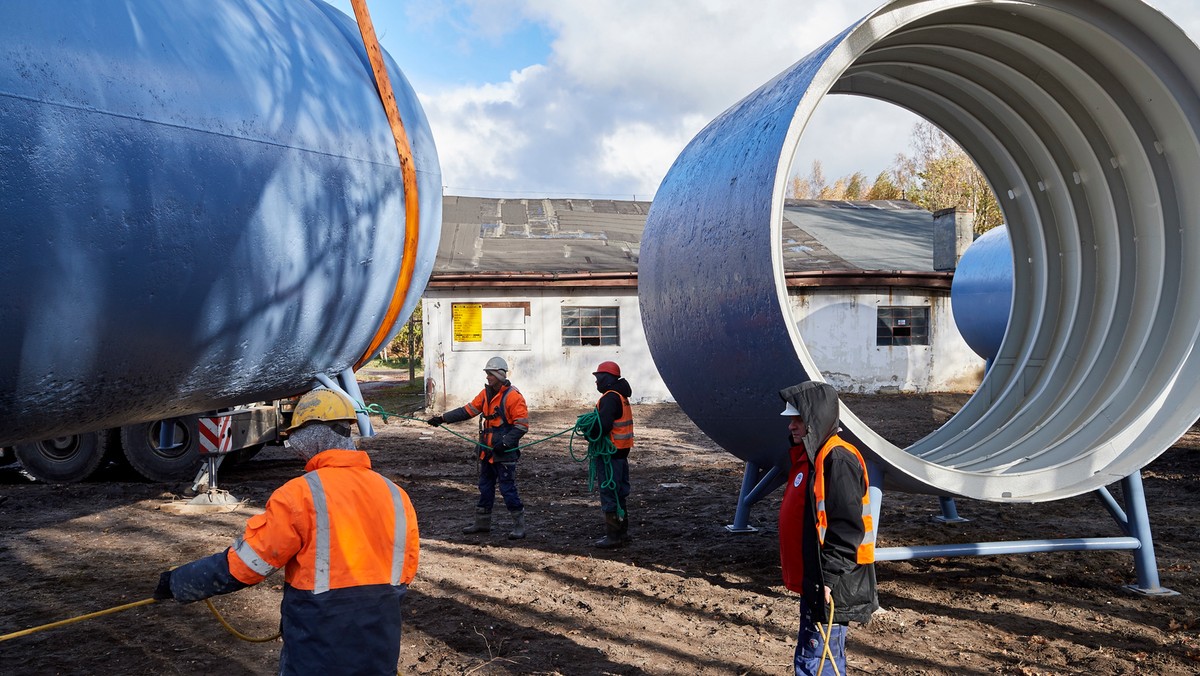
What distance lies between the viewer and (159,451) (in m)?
10.6

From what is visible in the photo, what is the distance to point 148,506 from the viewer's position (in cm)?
952

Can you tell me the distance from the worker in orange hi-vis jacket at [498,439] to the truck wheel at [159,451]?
4.30 metres

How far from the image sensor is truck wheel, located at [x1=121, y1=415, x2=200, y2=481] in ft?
34.4

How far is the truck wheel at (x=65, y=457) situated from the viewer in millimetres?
10750

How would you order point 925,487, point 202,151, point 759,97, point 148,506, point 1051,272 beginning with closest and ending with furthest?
point 202,151 → point 925,487 → point 759,97 → point 1051,272 → point 148,506

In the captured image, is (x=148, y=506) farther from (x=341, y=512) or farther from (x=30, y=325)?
(x=341, y=512)

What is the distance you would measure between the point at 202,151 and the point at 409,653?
2.89m

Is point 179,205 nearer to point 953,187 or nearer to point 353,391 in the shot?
point 353,391

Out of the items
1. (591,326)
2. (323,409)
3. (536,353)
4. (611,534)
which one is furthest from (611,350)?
(323,409)

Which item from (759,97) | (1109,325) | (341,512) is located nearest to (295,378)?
(341,512)

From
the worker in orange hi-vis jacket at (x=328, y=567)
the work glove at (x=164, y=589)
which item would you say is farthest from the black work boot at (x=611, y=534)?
the work glove at (x=164, y=589)

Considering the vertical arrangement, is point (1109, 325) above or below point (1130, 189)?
below

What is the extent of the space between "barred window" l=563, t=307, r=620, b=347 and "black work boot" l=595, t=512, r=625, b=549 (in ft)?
38.6

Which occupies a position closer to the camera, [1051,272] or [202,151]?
[202,151]
